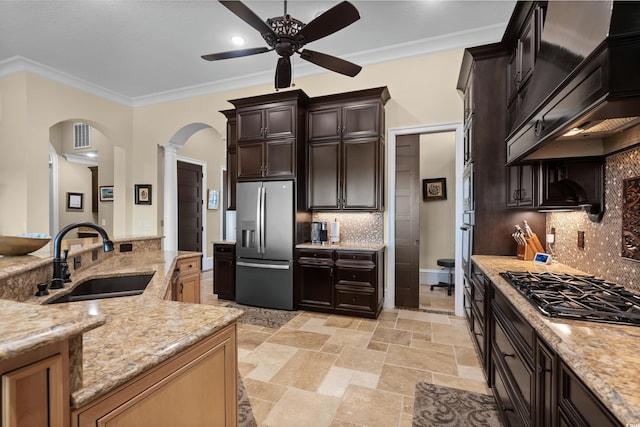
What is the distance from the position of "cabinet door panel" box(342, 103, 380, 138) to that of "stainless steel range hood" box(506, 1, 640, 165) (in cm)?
196

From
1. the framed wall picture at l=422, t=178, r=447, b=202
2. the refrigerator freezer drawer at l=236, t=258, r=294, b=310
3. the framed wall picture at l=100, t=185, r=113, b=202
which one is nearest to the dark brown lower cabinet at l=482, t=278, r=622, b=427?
the refrigerator freezer drawer at l=236, t=258, r=294, b=310

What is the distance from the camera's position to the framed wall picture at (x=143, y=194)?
18.0 feet

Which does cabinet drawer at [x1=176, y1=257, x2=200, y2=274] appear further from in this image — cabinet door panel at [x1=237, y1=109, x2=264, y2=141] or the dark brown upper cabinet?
the dark brown upper cabinet

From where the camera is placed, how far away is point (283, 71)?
8.61ft

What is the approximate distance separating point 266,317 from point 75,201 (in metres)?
6.32

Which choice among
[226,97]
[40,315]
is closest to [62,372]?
[40,315]

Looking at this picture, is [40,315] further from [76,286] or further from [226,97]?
[226,97]

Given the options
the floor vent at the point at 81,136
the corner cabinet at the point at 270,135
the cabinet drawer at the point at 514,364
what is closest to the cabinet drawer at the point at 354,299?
the corner cabinet at the point at 270,135

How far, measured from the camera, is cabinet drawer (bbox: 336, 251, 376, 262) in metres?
3.63

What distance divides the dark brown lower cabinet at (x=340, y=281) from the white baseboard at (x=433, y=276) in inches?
71.4

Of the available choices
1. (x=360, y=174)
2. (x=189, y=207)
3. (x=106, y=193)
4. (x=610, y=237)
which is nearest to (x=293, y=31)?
(x=360, y=174)

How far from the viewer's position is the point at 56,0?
10.1 ft

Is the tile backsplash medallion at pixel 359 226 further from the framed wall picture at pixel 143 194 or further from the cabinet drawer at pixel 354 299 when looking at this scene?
the framed wall picture at pixel 143 194

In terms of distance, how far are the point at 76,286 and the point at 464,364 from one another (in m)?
2.96
